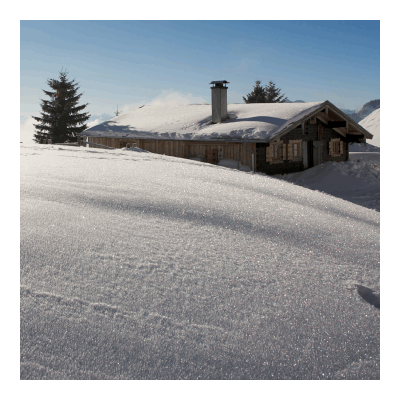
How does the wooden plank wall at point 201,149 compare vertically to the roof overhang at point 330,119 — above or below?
below

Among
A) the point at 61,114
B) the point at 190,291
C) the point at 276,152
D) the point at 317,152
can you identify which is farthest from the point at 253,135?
the point at 61,114

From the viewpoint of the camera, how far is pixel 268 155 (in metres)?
16.2

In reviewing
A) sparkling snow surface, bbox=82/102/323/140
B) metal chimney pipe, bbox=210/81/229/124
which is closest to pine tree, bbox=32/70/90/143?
sparkling snow surface, bbox=82/102/323/140

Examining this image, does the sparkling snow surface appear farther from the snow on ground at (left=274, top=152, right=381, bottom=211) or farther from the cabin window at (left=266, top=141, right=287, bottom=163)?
the snow on ground at (left=274, top=152, right=381, bottom=211)

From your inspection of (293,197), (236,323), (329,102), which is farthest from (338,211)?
(329,102)

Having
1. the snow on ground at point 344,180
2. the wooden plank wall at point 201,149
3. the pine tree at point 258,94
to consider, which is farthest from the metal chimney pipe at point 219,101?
the pine tree at point 258,94

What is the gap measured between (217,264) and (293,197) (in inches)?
95.6

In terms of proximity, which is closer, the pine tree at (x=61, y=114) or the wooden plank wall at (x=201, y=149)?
the wooden plank wall at (x=201, y=149)

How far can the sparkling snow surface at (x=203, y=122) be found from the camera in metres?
16.2

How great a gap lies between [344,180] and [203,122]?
760 centimetres

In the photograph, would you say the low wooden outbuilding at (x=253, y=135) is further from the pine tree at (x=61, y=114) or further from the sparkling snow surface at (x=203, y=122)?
the pine tree at (x=61, y=114)

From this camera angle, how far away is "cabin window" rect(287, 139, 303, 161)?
17.2 metres

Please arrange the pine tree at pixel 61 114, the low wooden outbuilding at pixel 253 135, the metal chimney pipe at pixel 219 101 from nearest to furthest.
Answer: the low wooden outbuilding at pixel 253 135, the metal chimney pipe at pixel 219 101, the pine tree at pixel 61 114
